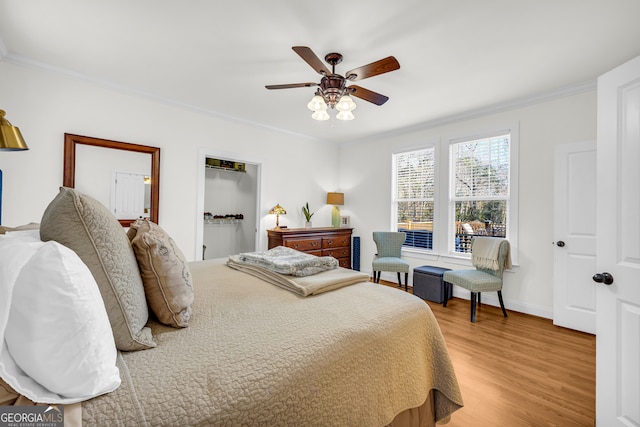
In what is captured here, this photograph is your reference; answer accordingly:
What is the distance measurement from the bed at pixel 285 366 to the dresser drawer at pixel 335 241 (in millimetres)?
3107

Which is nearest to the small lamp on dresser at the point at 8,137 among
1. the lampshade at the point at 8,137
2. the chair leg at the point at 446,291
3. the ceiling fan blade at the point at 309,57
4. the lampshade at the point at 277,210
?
the lampshade at the point at 8,137

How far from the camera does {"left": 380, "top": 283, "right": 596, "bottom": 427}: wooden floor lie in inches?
67.0

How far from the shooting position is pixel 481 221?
382 cm

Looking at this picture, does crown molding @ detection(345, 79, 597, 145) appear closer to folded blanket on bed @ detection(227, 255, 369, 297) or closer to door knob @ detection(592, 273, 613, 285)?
door knob @ detection(592, 273, 613, 285)

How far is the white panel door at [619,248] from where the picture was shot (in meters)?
1.33

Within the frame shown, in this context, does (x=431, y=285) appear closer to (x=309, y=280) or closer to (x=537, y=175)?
(x=537, y=175)

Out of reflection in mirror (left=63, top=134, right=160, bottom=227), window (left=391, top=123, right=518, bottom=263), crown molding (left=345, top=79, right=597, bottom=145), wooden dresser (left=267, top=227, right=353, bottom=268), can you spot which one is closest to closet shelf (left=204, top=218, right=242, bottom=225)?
wooden dresser (left=267, top=227, right=353, bottom=268)

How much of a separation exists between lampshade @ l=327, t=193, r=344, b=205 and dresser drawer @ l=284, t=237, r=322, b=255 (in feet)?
2.95

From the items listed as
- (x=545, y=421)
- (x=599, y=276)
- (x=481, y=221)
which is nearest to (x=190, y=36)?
(x=599, y=276)

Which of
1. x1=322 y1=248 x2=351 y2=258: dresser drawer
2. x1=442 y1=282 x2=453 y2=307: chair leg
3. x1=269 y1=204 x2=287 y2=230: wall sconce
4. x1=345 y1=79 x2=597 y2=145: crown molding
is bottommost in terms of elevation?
x1=442 y1=282 x2=453 y2=307: chair leg

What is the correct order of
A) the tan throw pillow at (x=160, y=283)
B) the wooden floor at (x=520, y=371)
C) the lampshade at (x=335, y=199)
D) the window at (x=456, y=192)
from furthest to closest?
the lampshade at (x=335, y=199)
the window at (x=456, y=192)
the wooden floor at (x=520, y=371)
the tan throw pillow at (x=160, y=283)

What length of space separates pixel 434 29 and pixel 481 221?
8.76 feet

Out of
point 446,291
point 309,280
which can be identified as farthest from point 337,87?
point 446,291

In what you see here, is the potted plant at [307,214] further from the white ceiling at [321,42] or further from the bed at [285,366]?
the bed at [285,366]
